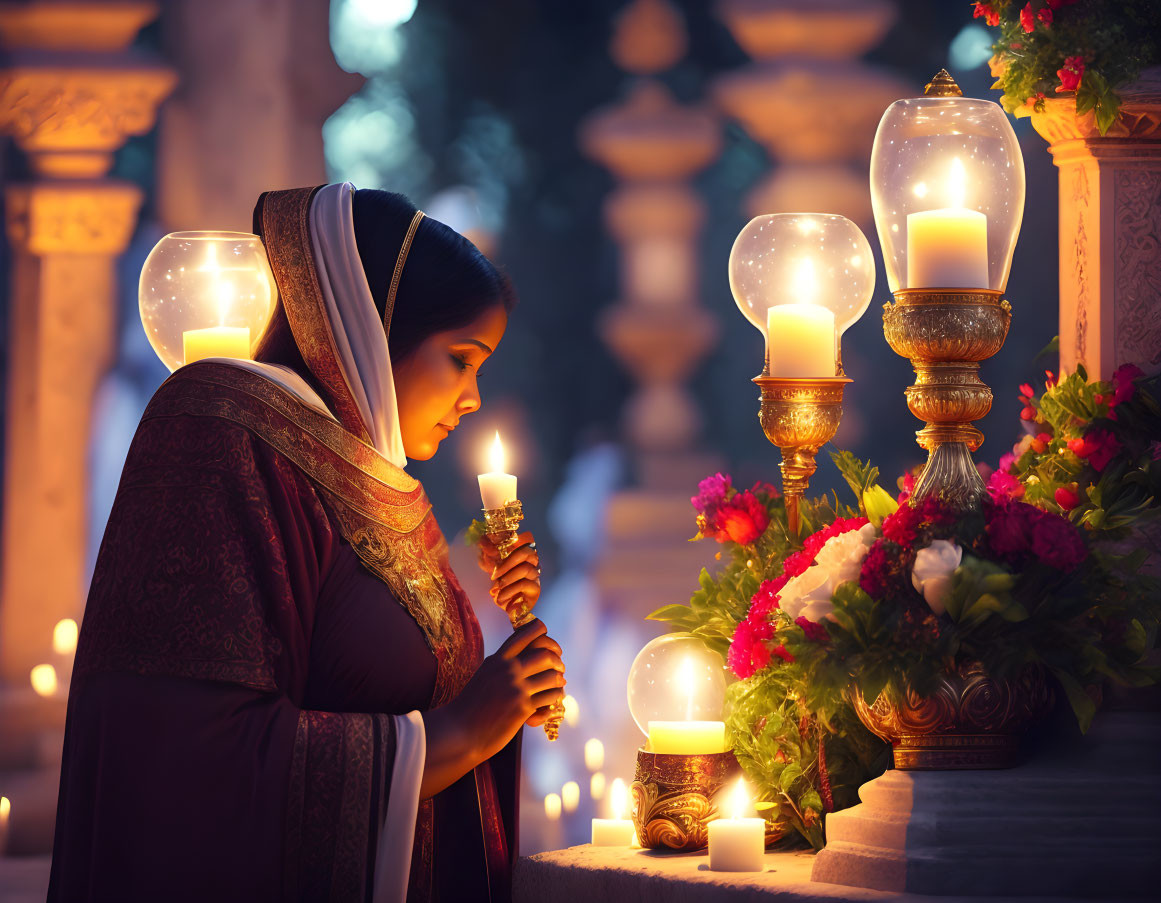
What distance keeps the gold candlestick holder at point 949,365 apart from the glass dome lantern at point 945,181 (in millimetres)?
38

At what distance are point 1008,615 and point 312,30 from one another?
408cm

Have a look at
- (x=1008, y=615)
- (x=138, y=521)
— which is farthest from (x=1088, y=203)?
(x=138, y=521)

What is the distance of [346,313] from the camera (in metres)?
2.09

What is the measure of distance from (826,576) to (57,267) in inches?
149

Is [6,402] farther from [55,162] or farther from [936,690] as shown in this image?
[936,690]

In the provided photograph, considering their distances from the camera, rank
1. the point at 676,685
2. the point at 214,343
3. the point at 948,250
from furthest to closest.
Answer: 1. the point at 676,685
2. the point at 214,343
3. the point at 948,250

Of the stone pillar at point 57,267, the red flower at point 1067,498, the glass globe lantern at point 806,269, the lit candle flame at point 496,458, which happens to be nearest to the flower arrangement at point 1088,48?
the glass globe lantern at point 806,269

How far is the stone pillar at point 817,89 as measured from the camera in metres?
5.44

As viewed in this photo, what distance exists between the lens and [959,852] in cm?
208

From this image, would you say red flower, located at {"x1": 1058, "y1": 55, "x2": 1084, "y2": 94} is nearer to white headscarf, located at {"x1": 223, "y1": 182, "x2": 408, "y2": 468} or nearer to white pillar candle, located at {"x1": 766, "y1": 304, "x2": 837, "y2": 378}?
white pillar candle, located at {"x1": 766, "y1": 304, "x2": 837, "y2": 378}

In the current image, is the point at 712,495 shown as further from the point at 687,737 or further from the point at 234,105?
the point at 234,105

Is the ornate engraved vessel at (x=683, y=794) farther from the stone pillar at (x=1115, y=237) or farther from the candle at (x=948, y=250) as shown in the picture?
the stone pillar at (x=1115, y=237)

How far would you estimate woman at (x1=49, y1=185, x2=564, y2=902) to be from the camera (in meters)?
1.85

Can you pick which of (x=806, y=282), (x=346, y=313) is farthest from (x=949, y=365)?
(x=346, y=313)
